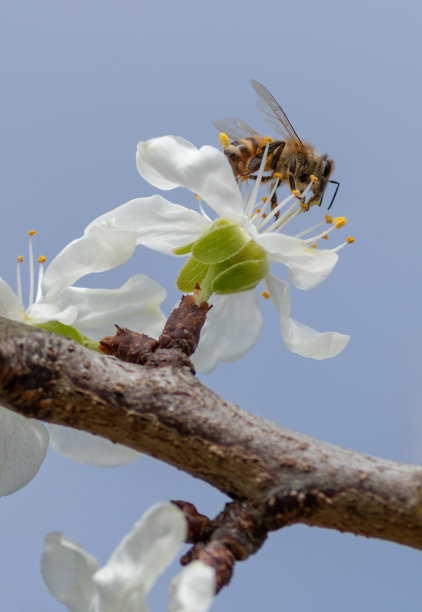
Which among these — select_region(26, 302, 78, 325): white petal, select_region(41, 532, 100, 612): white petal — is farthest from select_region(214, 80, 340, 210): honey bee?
select_region(41, 532, 100, 612): white petal

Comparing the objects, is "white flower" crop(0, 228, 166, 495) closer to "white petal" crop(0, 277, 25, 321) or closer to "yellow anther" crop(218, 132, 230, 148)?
"white petal" crop(0, 277, 25, 321)

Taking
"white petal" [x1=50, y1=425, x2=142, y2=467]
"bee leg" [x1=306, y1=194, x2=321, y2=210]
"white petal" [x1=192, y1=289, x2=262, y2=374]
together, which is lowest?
"white petal" [x1=50, y1=425, x2=142, y2=467]

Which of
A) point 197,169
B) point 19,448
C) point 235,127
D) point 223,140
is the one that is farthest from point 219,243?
point 235,127

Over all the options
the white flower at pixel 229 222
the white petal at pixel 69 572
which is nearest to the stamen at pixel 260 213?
the white flower at pixel 229 222

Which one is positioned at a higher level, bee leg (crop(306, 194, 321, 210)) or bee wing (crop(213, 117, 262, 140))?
bee wing (crop(213, 117, 262, 140))

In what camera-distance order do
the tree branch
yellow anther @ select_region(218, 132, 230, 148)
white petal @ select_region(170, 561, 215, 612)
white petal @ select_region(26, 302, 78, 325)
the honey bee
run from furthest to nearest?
the honey bee → yellow anther @ select_region(218, 132, 230, 148) → white petal @ select_region(26, 302, 78, 325) → the tree branch → white petal @ select_region(170, 561, 215, 612)

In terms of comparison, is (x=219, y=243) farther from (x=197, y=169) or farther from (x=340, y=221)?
(x=340, y=221)

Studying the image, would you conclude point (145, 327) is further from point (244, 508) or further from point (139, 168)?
point (244, 508)
